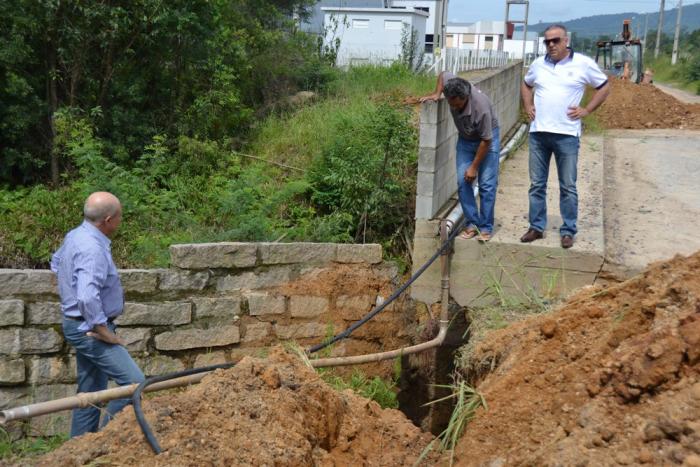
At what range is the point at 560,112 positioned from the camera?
6.29m

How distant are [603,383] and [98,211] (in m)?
3.22

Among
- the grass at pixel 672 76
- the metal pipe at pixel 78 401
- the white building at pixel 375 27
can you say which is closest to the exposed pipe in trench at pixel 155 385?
the metal pipe at pixel 78 401

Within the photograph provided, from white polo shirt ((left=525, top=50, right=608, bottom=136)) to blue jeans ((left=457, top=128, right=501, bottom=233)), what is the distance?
0.46 metres

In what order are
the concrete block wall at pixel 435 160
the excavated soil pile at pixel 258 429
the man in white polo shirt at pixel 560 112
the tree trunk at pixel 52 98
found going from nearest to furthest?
the excavated soil pile at pixel 258 429 → the man in white polo shirt at pixel 560 112 → the concrete block wall at pixel 435 160 → the tree trunk at pixel 52 98

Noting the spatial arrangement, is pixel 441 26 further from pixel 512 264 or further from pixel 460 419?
pixel 460 419

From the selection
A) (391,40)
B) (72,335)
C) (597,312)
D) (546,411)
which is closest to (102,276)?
(72,335)

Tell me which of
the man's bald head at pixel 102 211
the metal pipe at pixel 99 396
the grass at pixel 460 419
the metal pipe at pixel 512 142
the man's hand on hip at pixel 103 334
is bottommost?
the grass at pixel 460 419

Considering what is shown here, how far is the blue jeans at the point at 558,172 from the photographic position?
6.37m

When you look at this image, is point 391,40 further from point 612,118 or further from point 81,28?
point 81,28

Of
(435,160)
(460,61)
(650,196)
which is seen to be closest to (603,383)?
(435,160)

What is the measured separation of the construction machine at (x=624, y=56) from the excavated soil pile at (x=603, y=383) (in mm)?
24164

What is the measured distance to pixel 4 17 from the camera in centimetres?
862

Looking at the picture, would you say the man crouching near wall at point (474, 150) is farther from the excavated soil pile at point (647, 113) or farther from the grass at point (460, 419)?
the excavated soil pile at point (647, 113)

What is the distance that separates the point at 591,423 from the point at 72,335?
3262 millimetres
